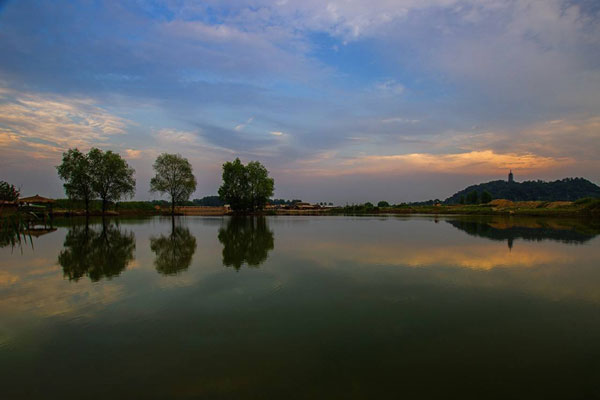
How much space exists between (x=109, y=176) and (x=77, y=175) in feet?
17.6

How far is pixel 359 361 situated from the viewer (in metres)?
5.17

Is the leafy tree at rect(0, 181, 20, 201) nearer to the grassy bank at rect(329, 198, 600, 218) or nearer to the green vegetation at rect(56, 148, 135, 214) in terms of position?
the green vegetation at rect(56, 148, 135, 214)

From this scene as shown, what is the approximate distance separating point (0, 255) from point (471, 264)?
79.6 ft

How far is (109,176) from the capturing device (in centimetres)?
6019

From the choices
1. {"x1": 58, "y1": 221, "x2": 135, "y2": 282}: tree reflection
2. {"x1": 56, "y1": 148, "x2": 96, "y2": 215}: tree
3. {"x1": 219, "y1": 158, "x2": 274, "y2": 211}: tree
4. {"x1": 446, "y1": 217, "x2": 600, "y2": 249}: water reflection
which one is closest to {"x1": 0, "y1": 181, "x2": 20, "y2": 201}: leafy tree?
{"x1": 58, "y1": 221, "x2": 135, "y2": 282}: tree reflection

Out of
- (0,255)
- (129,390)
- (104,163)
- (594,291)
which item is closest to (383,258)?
(594,291)

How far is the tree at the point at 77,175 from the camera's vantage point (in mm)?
56188

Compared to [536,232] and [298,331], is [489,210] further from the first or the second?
[298,331]

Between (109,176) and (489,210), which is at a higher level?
(109,176)

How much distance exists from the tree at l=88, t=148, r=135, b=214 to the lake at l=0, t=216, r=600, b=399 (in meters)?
53.9

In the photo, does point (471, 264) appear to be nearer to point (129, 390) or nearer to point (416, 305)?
point (416, 305)

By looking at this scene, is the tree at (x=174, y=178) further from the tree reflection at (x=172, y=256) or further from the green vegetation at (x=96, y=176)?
the tree reflection at (x=172, y=256)

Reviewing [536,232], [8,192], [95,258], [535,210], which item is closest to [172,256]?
[95,258]

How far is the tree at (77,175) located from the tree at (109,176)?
94 cm
